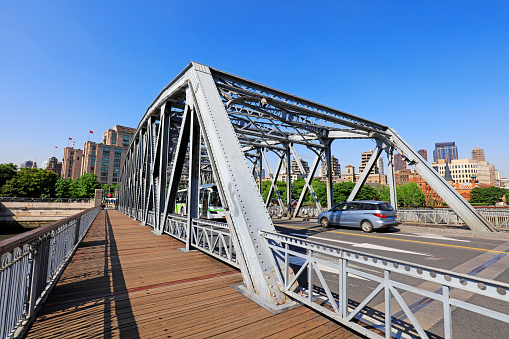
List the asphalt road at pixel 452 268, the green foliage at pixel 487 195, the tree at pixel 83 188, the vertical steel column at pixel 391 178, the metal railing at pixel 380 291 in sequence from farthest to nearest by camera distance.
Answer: the green foliage at pixel 487 195, the tree at pixel 83 188, the vertical steel column at pixel 391 178, the asphalt road at pixel 452 268, the metal railing at pixel 380 291

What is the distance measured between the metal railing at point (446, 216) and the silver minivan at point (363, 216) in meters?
5.78

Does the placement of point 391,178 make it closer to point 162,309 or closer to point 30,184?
point 162,309

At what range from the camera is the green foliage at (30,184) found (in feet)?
195

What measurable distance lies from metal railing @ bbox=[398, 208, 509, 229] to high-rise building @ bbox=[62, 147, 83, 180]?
15855 centimetres

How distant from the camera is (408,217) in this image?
18.4 meters

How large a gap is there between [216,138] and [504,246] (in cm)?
1147

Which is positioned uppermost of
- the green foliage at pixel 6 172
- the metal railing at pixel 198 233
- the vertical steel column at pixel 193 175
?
the green foliage at pixel 6 172

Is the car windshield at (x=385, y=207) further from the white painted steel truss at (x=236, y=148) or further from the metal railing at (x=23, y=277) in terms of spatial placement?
the metal railing at (x=23, y=277)

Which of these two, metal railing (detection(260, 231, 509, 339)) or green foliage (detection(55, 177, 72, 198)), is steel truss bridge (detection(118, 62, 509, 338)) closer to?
metal railing (detection(260, 231, 509, 339))

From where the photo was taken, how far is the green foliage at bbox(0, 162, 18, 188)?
6050cm

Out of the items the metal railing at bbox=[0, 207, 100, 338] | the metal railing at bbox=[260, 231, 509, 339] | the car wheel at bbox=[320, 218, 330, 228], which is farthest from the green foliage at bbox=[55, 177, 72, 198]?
the metal railing at bbox=[260, 231, 509, 339]

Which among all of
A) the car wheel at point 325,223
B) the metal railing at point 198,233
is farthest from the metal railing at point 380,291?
the car wheel at point 325,223

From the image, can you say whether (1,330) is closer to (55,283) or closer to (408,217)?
(55,283)

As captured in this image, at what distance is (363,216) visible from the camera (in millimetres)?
13742
